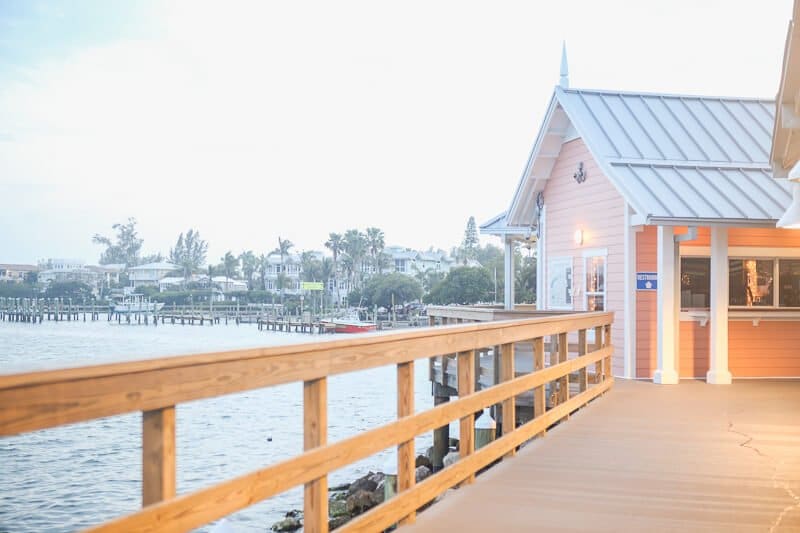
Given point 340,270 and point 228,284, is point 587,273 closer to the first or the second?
point 340,270

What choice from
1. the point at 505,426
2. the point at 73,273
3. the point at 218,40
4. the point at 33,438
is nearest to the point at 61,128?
the point at 218,40

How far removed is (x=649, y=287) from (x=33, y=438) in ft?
101

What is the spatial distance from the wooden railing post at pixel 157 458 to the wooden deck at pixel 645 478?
217cm

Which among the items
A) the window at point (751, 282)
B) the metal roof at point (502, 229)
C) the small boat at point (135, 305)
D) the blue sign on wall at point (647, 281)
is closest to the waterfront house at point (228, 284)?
the small boat at point (135, 305)

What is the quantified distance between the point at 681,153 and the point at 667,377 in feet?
12.1

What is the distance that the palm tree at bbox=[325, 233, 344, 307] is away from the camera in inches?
5241

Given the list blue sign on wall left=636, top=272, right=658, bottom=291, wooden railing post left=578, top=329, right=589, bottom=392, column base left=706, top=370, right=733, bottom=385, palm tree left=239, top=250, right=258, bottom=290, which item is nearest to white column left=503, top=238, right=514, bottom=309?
blue sign on wall left=636, top=272, right=658, bottom=291

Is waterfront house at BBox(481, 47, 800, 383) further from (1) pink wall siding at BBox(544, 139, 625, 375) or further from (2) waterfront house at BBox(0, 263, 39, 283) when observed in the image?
(2) waterfront house at BBox(0, 263, 39, 283)

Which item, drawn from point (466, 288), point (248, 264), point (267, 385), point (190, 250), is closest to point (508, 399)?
point (267, 385)

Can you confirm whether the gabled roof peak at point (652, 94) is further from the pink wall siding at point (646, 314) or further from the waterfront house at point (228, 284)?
the waterfront house at point (228, 284)

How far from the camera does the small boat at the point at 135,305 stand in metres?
139

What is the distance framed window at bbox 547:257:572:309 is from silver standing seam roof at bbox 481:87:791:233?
1.61m

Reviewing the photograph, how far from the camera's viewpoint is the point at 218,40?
246 ft

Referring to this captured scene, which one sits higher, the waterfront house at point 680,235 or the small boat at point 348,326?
the waterfront house at point 680,235
